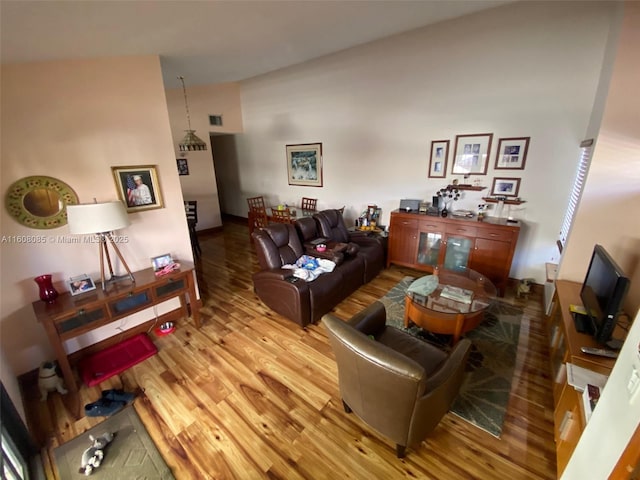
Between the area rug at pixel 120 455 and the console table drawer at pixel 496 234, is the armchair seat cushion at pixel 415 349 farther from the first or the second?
the console table drawer at pixel 496 234

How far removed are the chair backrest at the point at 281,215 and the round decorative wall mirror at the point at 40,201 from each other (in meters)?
3.15

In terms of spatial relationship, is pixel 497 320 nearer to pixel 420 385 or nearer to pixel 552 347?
pixel 552 347

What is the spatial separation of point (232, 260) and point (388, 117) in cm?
362

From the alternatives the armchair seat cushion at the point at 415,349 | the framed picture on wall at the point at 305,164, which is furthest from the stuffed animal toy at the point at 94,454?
the framed picture on wall at the point at 305,164

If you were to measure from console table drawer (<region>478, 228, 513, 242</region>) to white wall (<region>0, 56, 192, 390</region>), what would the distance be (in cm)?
378

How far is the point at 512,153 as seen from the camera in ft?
10.8

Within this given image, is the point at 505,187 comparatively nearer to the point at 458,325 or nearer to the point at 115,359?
the point at 458,325

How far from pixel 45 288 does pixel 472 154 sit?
4.83 metres

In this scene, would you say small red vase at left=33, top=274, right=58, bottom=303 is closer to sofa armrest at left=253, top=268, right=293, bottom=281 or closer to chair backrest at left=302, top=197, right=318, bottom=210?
sofa armrest at left=253, top=268, right=293, bottom=281

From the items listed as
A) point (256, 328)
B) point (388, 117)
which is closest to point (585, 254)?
point (388, 117)

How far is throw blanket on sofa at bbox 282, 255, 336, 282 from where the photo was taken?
2865mm

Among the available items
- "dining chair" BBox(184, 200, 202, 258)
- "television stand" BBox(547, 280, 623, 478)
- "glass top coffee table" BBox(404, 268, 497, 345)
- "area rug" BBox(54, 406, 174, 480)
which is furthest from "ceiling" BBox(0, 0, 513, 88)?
"television stand" BBox(547, 280, 623, 478)

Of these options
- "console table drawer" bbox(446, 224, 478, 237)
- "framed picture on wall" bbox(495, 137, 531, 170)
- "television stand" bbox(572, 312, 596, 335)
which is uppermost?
"framed picture on wall" bbox(495, 137, 531, 170)

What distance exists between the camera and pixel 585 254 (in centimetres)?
238
